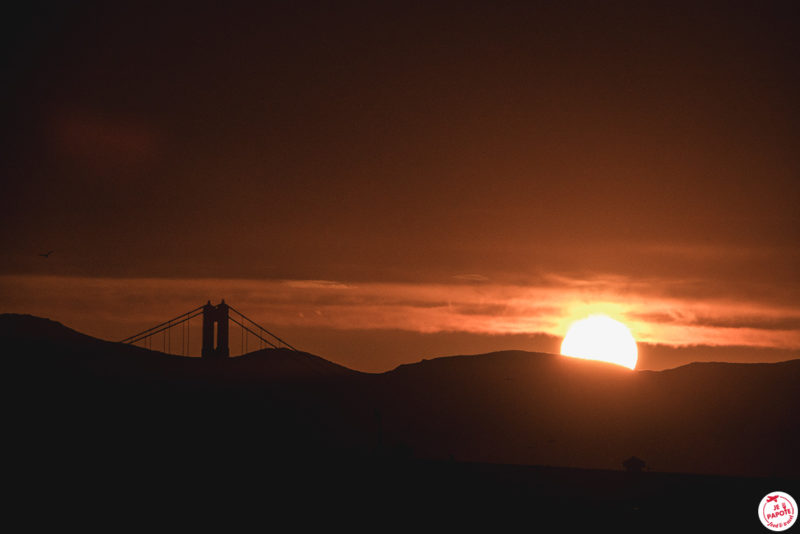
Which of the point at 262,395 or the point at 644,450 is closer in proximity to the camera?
the point at 644,450

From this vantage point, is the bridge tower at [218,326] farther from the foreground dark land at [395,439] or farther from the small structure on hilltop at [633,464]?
the small structure on hilltop at [633,464]

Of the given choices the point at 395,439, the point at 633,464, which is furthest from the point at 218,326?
the point at 633,464

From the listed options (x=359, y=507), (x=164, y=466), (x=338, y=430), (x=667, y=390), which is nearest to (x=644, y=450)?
(x=667, y=390)

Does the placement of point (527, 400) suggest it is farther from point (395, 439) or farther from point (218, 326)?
point (218, 326)

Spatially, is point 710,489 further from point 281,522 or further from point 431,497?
point 281,522

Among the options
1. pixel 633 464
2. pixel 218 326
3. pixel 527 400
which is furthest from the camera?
pixel 527 400

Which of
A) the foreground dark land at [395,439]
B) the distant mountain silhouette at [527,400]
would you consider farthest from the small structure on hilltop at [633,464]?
the distant mountain silhouette at [527,400]

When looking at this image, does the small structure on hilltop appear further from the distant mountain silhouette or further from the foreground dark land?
the distant mountain silhouette

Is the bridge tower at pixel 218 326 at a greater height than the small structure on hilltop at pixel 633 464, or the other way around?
the bridge tower at pixel 218 326
